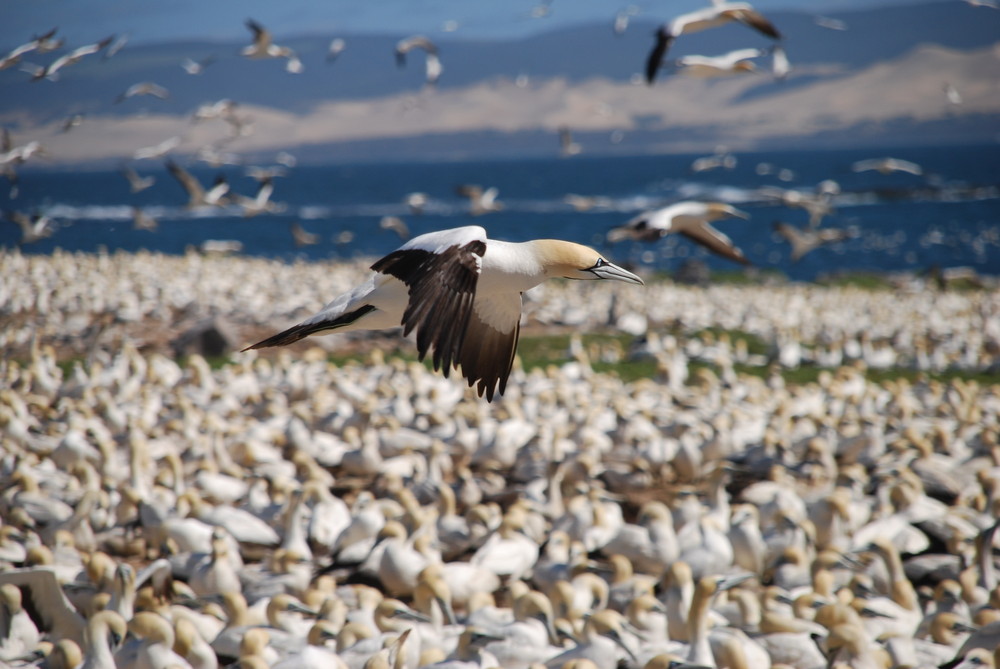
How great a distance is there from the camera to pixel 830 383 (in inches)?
544

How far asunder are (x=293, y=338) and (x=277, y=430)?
23.2 ft

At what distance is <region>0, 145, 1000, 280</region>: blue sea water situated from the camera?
43125 mm

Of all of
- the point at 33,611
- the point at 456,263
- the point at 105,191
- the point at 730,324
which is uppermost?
the point at 456,263

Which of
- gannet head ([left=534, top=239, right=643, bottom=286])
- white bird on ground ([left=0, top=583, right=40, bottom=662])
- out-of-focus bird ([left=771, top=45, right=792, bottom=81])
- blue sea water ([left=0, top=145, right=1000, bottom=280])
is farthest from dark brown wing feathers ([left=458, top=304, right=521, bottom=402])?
out-of-focus bird ([left=771, top=45, right=792, bottom=81])

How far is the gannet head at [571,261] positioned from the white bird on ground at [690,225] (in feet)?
9.14

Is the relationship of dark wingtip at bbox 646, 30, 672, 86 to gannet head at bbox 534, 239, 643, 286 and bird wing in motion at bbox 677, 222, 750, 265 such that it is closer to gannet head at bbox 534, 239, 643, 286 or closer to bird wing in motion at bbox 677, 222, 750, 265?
bird wing in motion at bbox 677, 222, 750, 265

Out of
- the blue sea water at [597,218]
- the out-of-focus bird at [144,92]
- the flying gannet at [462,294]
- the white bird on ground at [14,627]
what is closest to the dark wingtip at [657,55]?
the blue sea water at [597,218]

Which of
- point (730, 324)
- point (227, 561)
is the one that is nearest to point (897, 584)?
point (227, 561)

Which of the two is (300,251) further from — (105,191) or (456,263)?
(105,191)

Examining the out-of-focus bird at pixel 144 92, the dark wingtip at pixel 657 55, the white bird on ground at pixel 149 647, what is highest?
the dark wingtip at pixel 657 55

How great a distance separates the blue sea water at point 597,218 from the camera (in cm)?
4312

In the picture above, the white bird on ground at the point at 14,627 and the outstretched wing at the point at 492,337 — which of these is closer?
the outstretched wing at the point at 492,337

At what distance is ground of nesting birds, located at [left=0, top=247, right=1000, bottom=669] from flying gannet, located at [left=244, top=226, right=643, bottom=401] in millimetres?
1876

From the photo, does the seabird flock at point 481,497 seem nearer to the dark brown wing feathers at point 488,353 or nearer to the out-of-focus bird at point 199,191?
the dark brown wing feathers at point 488,353
